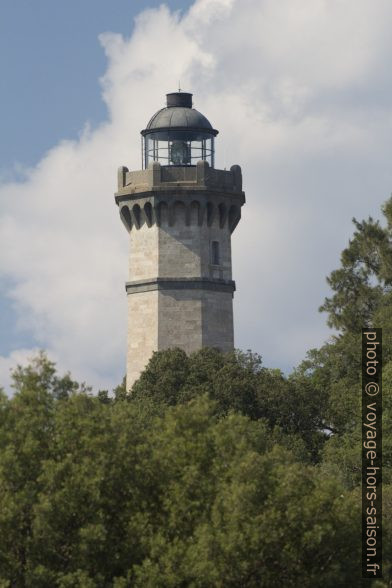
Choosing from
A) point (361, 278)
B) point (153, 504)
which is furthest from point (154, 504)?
point (361, 278)

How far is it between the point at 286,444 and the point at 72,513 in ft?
103

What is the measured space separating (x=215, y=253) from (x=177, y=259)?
7.11 ft

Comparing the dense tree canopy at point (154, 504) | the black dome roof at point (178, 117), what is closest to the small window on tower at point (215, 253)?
the black dome roof at point (178, 117)

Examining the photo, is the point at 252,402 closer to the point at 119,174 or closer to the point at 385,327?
the point at 385,327

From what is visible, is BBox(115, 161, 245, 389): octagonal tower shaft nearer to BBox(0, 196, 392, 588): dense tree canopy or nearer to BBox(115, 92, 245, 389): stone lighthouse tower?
BBox(115, 92, 245, 389): stone lighthouse tower

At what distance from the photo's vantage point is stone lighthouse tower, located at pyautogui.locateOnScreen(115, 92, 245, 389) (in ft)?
341

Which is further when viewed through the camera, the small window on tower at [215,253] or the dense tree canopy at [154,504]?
the small window on tower at [215,253]

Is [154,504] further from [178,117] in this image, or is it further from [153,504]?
[178,117]

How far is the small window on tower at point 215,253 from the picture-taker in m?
105

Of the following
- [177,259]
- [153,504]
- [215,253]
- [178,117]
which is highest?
[178,117]

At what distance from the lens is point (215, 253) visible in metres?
106

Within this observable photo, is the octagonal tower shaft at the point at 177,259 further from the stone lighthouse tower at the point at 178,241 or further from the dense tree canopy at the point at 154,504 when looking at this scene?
the dense tree canopy at the point at 154,504

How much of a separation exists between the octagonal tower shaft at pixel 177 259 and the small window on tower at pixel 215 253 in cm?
5

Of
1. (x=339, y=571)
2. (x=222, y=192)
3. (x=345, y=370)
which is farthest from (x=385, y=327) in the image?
(x=339, y=571)
